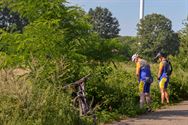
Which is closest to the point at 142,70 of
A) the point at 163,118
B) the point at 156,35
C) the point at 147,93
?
the point at 147,93

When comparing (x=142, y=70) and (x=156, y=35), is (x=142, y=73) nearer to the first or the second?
(x=142, y=70)

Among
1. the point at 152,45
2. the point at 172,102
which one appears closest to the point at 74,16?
the point at 172,102

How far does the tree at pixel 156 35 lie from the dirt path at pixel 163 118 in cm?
5142

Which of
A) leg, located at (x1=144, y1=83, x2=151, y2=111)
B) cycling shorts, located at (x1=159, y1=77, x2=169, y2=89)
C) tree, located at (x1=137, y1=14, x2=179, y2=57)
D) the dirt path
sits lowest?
the dirt path

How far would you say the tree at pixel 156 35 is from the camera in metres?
68.1

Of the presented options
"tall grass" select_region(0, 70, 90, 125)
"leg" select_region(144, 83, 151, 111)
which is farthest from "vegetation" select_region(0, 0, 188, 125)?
"leg" select_region(144, 83, 151, 111)

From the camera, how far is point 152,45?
68625 mm

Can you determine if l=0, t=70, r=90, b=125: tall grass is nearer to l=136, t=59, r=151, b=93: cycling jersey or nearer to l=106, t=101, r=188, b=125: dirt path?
l=106, t=101, r=188, b=125: dirt path

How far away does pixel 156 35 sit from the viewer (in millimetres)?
71188

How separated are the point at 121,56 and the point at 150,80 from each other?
1.83 m

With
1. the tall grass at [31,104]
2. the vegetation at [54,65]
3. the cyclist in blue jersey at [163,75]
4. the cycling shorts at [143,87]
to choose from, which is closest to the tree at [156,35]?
the cyclist in blue jersey at [163,75]

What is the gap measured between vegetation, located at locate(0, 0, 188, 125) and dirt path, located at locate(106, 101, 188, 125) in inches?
17.8

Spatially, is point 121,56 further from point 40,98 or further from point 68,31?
point 40,98

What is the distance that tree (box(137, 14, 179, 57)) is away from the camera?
6812 centimetres
